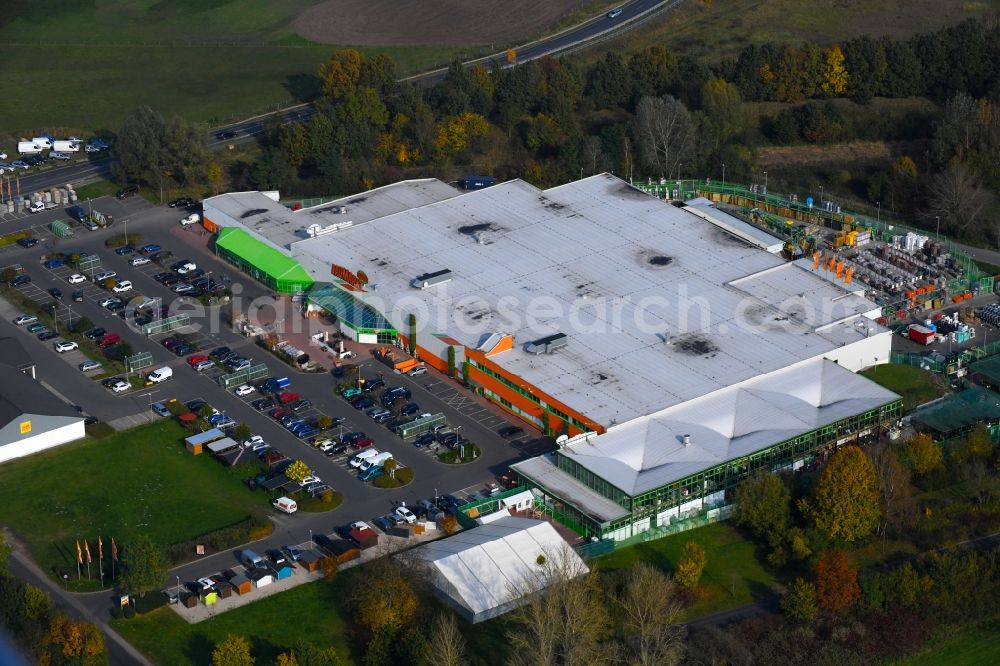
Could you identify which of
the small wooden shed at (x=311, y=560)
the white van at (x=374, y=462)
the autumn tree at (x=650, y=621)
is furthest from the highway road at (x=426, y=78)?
the autumn tree at (x=650, y=621)

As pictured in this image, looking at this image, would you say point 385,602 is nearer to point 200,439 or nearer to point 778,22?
point 200,439

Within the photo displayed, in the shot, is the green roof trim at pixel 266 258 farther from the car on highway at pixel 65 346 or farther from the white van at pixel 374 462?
the white van at pixel 374 462

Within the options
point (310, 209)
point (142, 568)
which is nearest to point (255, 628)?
point (142, 568)

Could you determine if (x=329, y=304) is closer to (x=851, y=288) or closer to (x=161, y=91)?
(x=851, y=288)

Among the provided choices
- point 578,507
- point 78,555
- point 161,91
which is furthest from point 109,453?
point 161,91

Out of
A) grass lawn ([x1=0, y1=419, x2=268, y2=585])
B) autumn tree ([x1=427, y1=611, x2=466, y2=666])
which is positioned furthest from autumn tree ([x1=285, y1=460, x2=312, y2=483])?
autumn tree ([x1=427, y1=611, x2=466, y2=666])

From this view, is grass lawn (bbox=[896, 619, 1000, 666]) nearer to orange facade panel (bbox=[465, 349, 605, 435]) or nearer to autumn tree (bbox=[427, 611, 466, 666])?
autumn tree (bbox=[427, 611, 466, 666])
